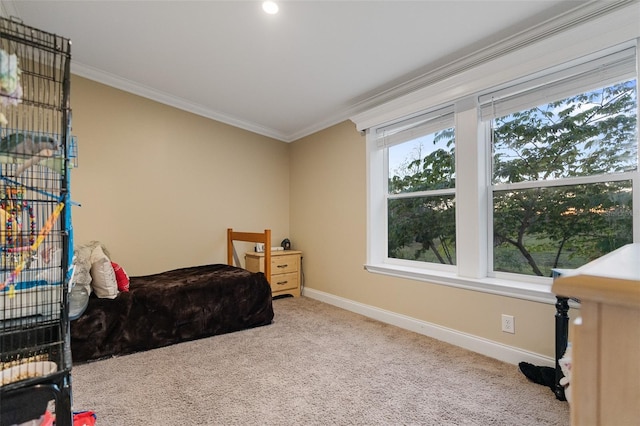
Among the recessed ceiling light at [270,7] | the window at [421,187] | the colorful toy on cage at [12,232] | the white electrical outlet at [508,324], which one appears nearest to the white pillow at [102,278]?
the colorful toy on cage at [12,232]

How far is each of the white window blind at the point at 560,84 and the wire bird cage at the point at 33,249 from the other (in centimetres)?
261

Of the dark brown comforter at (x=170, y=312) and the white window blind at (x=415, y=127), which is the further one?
the white window blind at (x=415, y=127)

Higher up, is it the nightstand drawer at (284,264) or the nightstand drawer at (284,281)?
the nightstand drawer at (284,264)

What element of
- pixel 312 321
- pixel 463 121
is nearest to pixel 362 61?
pixel 463 121

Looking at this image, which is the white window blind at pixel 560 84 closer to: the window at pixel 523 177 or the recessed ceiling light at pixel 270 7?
the window at pixel 523 177

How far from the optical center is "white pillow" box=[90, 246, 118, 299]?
2.34m

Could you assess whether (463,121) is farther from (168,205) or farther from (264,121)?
(168,205)

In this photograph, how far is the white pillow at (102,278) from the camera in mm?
2336

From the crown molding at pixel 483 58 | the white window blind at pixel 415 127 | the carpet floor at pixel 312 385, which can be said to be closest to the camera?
the carpet floor at pixel 312 385

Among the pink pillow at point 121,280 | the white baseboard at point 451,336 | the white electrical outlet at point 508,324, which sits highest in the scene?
the pink pillow at point 121,280

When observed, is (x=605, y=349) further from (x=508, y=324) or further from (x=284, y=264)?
(x=284, y=264)

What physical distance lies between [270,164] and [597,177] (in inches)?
140

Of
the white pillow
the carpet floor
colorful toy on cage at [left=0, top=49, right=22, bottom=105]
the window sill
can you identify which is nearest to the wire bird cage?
colorful toy on cage at [left=0, top=49, right=22, bottom=105]

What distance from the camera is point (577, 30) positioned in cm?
185
